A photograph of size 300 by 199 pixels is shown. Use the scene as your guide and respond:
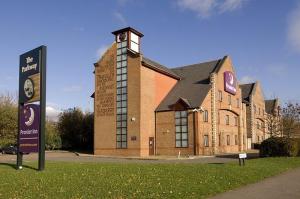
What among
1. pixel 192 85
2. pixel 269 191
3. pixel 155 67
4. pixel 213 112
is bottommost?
pixel 269 191

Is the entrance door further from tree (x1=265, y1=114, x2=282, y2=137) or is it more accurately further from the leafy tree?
the leafy tree

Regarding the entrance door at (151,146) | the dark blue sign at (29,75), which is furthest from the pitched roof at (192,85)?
the dark blue sign at (29,75)

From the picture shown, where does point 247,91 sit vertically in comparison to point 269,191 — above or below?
above

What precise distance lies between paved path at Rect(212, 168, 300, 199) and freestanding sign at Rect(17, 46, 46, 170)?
10.8m

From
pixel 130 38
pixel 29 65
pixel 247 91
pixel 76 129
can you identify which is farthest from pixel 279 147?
pixel 76 129

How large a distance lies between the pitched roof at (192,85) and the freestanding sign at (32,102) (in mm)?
23908

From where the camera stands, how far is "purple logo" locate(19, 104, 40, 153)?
21.2 metres

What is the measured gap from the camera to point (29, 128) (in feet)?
71.5

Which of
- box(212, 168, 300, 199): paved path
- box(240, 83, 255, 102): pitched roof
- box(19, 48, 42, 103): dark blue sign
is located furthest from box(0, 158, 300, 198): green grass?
box(240, 83, 255, 102): pitched roof

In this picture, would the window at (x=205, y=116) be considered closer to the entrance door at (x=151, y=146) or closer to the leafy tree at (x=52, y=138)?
the entrance door at (x=151, y=146)

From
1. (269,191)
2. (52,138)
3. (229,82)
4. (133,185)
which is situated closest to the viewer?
(269,191)

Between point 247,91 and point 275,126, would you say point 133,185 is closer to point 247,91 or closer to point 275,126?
point 275,126

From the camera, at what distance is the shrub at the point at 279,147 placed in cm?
3086

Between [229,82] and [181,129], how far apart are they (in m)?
11.7
